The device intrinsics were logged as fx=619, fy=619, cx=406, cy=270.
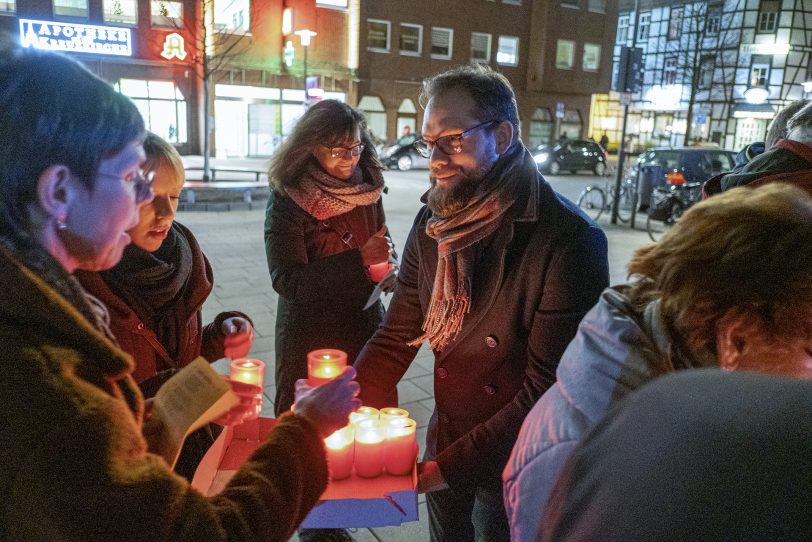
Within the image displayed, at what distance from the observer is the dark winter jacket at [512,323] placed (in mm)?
1930

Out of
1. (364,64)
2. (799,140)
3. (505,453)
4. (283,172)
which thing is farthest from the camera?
(364,64)

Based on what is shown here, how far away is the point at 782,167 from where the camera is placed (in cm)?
287

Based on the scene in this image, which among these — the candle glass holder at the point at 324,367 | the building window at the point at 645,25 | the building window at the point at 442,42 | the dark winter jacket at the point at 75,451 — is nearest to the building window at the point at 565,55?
the building window at the point at 442,42

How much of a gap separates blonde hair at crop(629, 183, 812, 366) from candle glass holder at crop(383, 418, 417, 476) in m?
0.81

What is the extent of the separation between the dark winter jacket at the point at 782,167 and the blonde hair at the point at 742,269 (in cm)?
181

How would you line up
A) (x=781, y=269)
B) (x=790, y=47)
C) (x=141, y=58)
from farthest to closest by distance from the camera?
1. (x=790, y=47)
2. (x=141, y=58)
3. (x=781, y=269)

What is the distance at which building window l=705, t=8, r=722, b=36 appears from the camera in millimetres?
37247

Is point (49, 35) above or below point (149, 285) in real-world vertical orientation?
above

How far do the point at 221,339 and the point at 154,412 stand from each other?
123 cm

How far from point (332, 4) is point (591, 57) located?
1669 cm

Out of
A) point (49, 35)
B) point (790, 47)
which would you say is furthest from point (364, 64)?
point (790, 47)

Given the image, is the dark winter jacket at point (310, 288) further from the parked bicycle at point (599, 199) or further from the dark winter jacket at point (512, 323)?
the parked bicycle at point (599, 199)

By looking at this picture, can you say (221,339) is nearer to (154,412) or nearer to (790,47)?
(154,412)

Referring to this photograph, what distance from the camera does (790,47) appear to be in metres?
35.5
